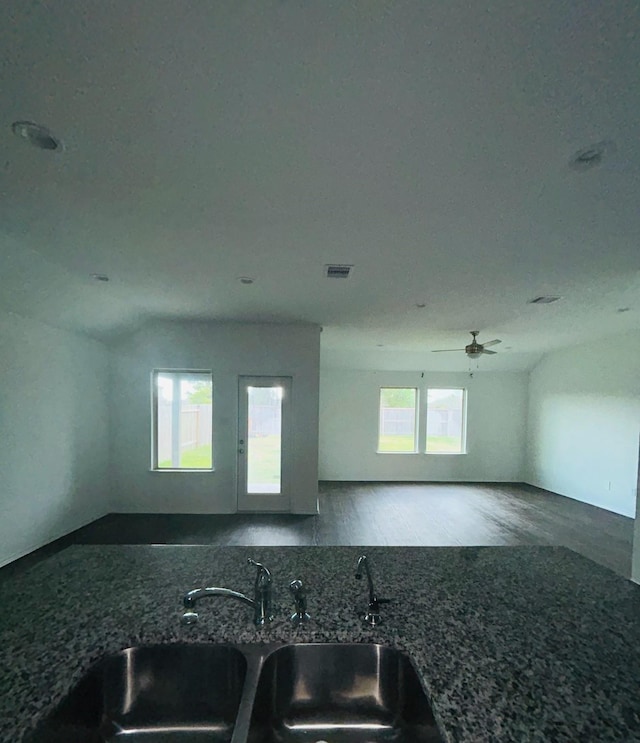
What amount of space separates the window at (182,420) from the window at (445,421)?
198 inches

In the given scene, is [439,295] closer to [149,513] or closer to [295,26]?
[295,26]

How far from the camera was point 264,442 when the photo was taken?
5383 millimetres

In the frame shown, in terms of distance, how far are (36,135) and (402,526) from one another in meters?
5.28

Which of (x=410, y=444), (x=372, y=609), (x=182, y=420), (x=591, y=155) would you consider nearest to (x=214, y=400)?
(x=182, y=420)

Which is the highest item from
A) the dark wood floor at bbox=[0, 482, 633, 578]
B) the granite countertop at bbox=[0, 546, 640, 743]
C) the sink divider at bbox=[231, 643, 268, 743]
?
the granite countertop at bbox=[0, 546, 640, 743]

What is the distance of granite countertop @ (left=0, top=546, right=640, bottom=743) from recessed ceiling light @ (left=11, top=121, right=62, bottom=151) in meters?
1.78

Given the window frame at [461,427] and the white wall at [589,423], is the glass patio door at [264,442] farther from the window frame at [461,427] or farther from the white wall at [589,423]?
the white wall at [589,423]

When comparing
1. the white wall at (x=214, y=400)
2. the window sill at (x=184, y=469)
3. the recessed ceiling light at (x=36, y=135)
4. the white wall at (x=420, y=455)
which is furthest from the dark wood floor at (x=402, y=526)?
the recessed ceiling light at (x=36, y=135)

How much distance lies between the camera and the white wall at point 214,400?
5.23 metres

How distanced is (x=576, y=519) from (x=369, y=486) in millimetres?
3504

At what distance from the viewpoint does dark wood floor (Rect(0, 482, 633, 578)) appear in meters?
4.29

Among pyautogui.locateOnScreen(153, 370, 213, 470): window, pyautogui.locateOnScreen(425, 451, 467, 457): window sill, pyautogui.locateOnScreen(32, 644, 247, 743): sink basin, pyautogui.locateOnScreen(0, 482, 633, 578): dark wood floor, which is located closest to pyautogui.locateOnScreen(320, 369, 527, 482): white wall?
pyautogui.locateOnScreen(425, 451, 467, 457): window sill

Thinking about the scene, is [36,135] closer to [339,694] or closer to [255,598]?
[255,598]

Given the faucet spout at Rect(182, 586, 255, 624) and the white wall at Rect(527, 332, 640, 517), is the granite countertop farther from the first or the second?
the white wall at Rect(527, 332, 640, 517)
